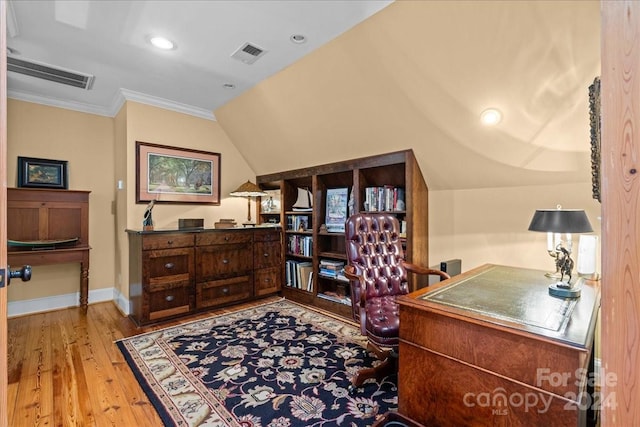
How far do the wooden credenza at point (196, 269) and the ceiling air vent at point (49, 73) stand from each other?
1580 millimetres

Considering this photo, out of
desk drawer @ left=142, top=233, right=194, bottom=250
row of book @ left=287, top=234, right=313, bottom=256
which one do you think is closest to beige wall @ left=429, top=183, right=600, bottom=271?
row of book @ left=287, top=234, right=313, bottom=256

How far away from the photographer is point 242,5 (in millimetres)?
1929

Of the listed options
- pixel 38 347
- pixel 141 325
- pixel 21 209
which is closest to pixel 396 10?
pixel 141 325

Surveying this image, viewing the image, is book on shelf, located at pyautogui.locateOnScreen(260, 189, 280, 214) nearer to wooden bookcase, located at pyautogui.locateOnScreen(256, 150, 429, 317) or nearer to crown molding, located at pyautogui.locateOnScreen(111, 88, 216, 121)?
wooden bookcase, located at pyautogui.locateOnScreen(256, 150, 429, 317)

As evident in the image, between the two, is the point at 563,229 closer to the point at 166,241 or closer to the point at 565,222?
the point at 565,222

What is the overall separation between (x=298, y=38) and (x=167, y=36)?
38.6 inches

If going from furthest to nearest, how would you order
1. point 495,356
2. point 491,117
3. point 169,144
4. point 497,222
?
1. point 169,144
2. point 497,222
3. point 491,117
4. point 495,356

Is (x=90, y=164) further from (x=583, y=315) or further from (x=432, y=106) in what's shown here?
(x=583, y=315)

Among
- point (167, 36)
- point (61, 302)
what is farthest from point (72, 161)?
point (167, 36)

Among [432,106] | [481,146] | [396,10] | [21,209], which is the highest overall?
[396,10]

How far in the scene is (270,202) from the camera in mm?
4402

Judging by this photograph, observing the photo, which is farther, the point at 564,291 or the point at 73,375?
the point at 73,375

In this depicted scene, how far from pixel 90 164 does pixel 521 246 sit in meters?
4.77

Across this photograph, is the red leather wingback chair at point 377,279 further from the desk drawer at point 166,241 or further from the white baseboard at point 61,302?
the white baseboard at point 61,302
